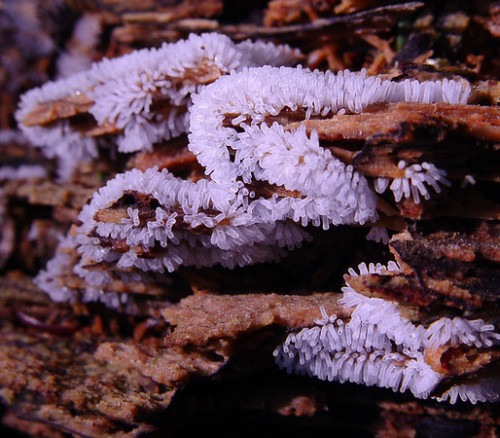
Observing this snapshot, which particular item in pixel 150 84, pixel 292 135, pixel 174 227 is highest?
pixel 150 84

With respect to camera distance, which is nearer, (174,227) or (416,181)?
(416,181)

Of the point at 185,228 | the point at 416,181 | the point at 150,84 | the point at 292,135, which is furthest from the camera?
the point at 150,84

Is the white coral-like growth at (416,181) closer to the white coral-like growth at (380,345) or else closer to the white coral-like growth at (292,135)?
the white coral-like growth at (292,135)

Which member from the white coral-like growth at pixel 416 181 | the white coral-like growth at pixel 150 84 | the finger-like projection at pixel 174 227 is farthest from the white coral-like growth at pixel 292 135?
the white coral-like growth at pixel 150 84

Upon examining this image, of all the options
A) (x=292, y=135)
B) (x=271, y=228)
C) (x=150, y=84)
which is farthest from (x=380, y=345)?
(x=150, y=84)

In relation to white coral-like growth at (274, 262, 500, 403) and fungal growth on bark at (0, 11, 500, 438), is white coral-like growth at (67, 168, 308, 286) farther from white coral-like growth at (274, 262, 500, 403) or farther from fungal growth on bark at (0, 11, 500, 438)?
white coral-like growth at (274, 262, 500, 403)

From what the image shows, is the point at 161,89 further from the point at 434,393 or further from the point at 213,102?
the point at 434,393

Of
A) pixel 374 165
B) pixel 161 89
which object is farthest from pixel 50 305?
pixel 374 165

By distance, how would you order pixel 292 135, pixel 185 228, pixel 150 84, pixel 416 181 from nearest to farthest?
pixel 416 181
pixel 292 135
pixel 185 228
pixel 150 84

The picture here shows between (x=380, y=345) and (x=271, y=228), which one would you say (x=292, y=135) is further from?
(x=380, y=345)
